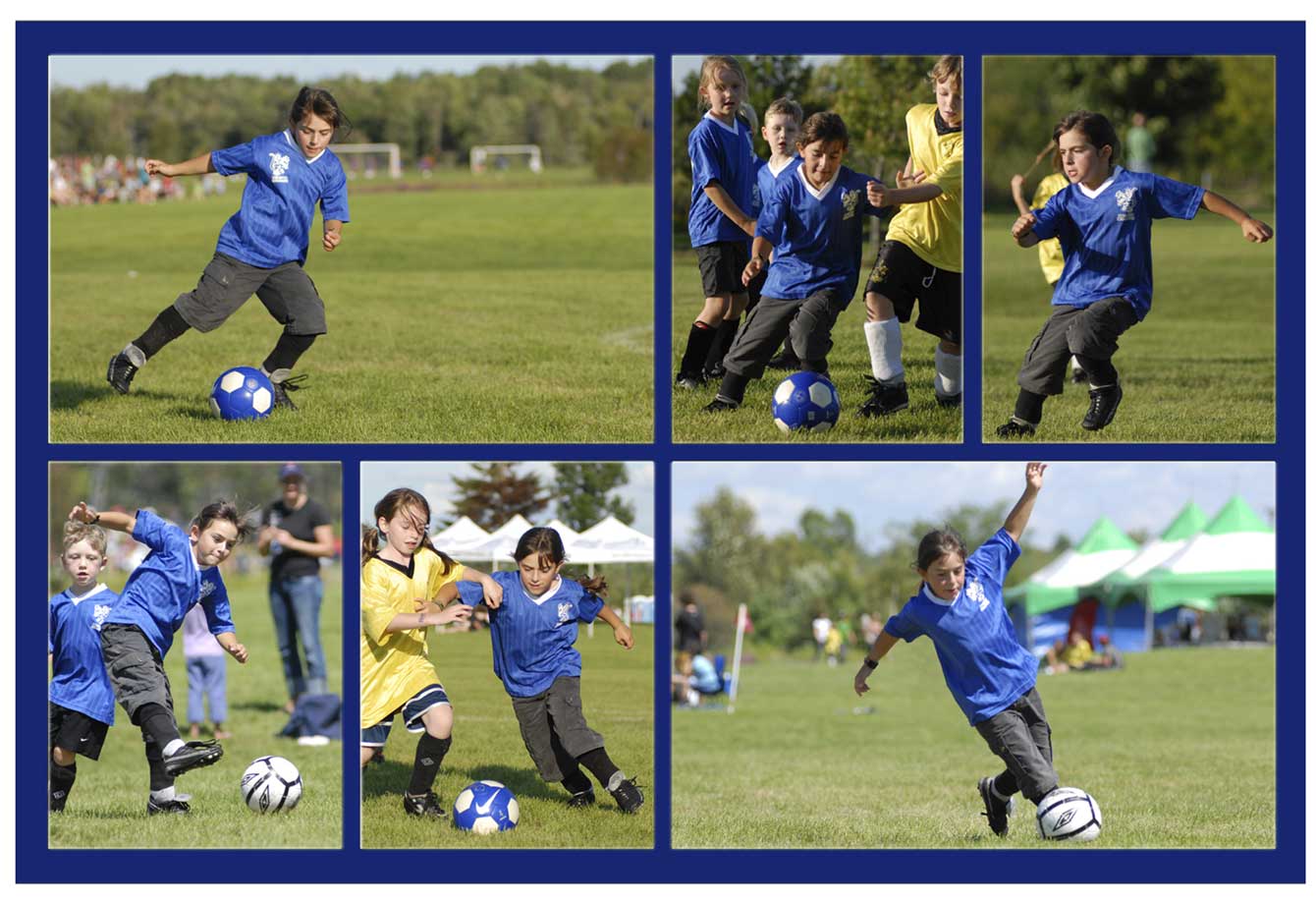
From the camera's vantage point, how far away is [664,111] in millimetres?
8680

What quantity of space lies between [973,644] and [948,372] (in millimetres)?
1684

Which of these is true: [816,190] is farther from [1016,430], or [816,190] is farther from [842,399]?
[1016,430]

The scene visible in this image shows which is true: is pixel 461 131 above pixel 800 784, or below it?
above

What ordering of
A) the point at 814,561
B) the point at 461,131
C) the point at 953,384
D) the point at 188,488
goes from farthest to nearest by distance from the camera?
the point at 814,561, the point at 461,131, the point at 188,488, the point at 953,384

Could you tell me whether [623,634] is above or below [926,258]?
below

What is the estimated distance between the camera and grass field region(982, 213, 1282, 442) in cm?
991

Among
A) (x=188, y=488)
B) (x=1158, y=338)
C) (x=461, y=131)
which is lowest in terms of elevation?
(x=188, y=488)

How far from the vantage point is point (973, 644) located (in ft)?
26.9

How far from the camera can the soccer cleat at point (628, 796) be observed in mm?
8375

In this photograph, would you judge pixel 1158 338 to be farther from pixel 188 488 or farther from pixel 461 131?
pixel 188 488

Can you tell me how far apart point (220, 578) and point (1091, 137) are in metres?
5.02

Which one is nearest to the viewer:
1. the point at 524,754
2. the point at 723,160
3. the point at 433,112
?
the point at 524,754

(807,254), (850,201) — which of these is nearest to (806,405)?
(807,254)

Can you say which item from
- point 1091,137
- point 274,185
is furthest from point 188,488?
point 1091,137
